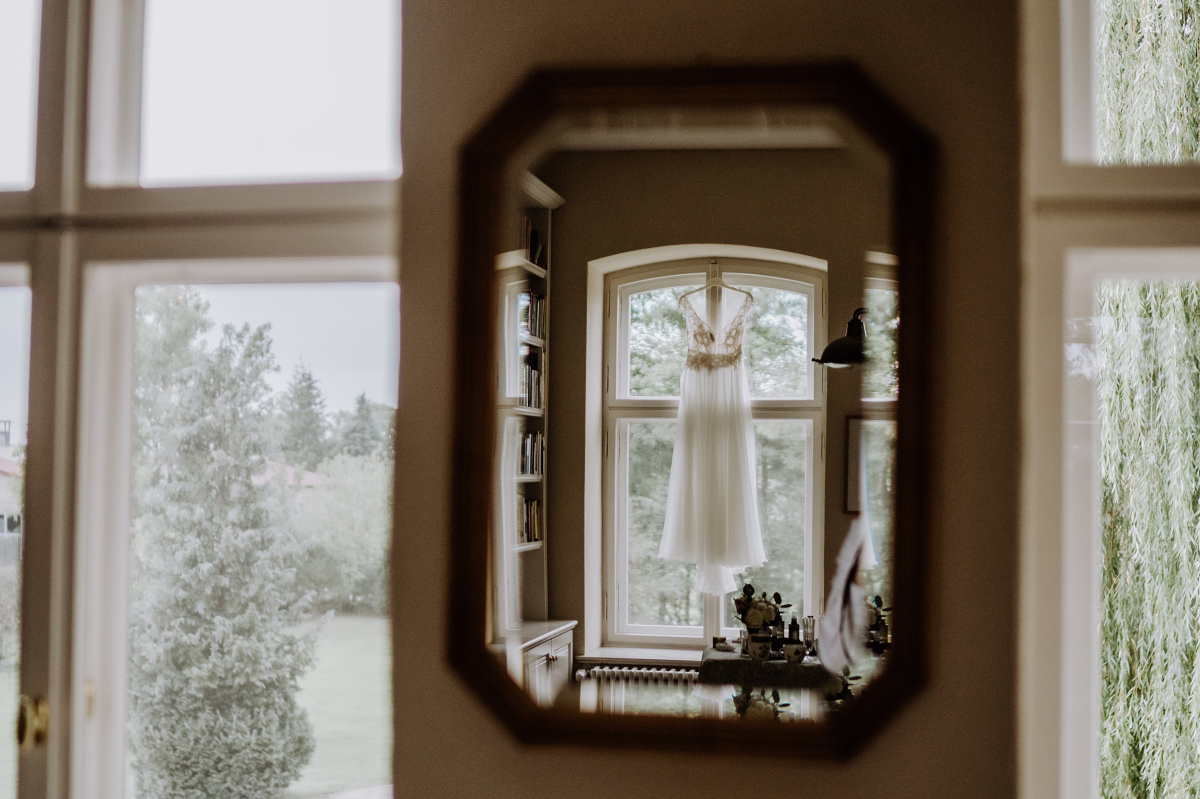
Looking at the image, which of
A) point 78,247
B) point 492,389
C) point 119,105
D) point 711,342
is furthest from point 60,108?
point 711,342

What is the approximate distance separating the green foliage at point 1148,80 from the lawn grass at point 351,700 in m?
1.79

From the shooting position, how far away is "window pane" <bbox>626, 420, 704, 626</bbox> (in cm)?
148

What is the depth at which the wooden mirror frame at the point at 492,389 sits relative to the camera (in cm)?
142

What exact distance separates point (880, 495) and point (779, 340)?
1.05 ft

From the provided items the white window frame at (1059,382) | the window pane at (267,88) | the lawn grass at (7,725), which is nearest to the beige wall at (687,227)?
the white window frame at (1059,382)

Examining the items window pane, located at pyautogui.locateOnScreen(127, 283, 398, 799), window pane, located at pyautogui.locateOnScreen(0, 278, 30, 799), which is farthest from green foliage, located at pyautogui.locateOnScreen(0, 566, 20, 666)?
window pane, located at pyautogui.locateOnScreen(127, 283, 398, 799)

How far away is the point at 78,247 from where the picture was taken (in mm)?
1786

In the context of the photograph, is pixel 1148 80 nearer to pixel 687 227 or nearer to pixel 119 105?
pixel 687 227

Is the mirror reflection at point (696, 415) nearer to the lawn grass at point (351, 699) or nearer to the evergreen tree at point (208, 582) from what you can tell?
the lawn grass at point (351, 699)

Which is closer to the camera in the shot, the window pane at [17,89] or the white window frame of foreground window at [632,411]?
the white window frame of foreground window at [632,411]

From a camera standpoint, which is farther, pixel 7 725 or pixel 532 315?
pixel 7 725

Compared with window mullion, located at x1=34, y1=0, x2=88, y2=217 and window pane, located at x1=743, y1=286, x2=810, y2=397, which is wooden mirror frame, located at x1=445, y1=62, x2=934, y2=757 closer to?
window pane, located at x1=743, y1=286, x2=810, y2=397

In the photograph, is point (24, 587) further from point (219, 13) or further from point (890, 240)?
point (890, 240)

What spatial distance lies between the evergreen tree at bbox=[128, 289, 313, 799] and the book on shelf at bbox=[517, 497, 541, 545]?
0.62 m
